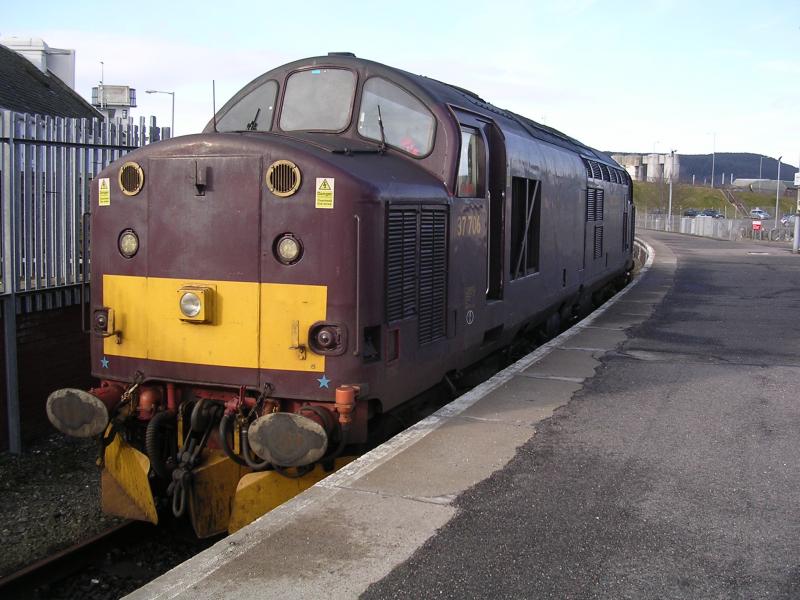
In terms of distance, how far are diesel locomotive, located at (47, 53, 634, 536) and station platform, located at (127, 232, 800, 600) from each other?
0.53m

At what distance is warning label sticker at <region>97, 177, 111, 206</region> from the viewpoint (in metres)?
5.79

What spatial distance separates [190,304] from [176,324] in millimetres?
201

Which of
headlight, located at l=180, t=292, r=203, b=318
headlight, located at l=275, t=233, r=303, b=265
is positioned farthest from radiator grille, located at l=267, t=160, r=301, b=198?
headlight, located at l=180, t=292, r=203, b=318

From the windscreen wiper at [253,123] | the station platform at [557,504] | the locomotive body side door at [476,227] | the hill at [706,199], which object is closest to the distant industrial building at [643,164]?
the hill at [706,199]

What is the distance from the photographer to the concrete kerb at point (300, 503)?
3.80 meters

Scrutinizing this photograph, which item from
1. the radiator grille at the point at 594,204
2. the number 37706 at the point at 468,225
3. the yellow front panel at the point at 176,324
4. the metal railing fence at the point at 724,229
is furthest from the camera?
the metal railing fence at the point at 724,229

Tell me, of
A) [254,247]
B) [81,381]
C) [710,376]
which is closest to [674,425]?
[710,376]

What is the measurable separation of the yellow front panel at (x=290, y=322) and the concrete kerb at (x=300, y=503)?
0.70 meters

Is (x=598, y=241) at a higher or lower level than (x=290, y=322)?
higher

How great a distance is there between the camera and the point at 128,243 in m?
5.71

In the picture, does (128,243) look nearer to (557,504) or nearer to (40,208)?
(40,208)

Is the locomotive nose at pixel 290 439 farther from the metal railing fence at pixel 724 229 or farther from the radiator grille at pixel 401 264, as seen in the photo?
the metal railing fence at pixel 724 229

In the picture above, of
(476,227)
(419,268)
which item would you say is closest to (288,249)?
(419,268)

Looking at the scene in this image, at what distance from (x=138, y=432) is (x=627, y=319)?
845 centimetres
